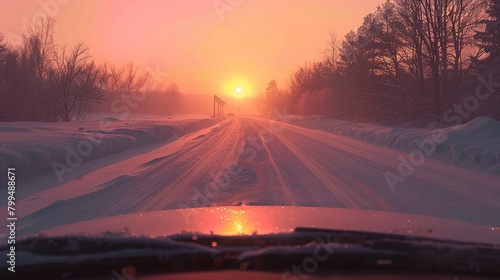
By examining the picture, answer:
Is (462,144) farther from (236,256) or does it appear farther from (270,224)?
(236,256)

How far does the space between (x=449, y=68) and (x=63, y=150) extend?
24818mm

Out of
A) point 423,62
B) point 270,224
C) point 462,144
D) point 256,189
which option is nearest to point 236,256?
point 270,224

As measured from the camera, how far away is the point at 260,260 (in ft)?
9.28

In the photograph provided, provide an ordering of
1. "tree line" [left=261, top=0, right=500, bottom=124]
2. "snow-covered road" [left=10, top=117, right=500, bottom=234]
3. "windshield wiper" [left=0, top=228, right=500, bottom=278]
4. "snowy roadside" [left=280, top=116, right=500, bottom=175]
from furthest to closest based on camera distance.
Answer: "tree line" [left=261, top=0, right=500, bottom=124] < "snowy roadside" [left=280, top=116, right=500, bottom=175] < "snow-covered road" [left=10, top=117, right=500, bottom=234] < "windshield wiper" [left=0, top=228, right=500, bottom=278]

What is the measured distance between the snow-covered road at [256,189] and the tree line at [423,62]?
684 inches

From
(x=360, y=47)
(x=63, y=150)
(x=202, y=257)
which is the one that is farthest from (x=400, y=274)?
(x=360, y=47)

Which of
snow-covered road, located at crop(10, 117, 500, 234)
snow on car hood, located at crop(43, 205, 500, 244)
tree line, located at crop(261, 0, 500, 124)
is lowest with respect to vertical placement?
snow-covered road, located at crop(10, 117, 500, 234)

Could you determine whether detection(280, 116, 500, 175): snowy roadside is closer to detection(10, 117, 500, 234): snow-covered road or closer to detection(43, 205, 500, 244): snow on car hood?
detection(10, 117, 500, 234): snow-covered road

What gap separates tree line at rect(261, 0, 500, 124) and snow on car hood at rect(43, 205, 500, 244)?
2714 cm

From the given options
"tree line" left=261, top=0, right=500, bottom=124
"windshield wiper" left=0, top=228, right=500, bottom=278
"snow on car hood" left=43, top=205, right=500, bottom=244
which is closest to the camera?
"windshield wiper" left=0, top=228, right=500, bottom=278

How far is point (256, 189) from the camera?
955cm

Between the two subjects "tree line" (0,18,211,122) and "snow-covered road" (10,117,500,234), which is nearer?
"snow-covered road" (10,117,500,234)

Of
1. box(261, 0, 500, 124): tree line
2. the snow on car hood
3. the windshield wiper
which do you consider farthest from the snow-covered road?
box(261, 0, 500, 124): tree line

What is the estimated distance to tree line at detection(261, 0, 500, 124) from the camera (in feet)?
98.5
